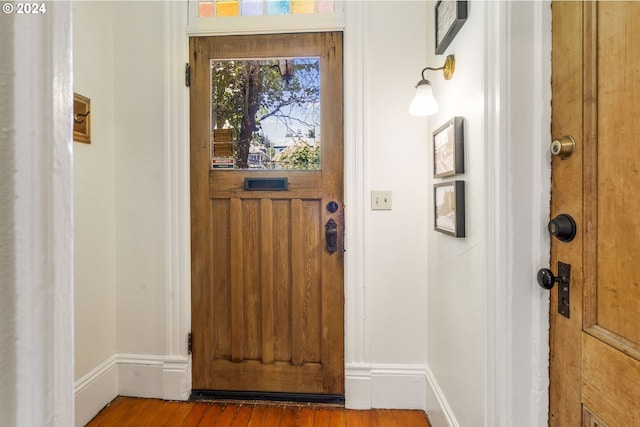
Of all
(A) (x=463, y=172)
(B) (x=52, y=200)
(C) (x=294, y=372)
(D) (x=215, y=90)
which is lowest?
(C) (x=294, y=372)

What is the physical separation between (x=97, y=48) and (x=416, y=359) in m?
2.53

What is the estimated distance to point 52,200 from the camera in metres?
0.36

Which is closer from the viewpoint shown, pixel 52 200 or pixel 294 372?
pixel 52 200

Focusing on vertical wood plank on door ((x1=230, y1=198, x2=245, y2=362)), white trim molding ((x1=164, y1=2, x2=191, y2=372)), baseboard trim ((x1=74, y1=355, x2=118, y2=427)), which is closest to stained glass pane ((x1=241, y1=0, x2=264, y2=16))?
white trim molding ((x1=164, y1=2, x2=191, y2=372))

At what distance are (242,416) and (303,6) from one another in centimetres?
230

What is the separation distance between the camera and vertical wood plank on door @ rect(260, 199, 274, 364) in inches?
69.6

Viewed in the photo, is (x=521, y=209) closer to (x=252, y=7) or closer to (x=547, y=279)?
(x=547, y=279)

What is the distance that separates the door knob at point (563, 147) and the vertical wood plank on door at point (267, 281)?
1.33 meters

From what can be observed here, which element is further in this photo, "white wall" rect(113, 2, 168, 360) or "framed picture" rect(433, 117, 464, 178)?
"white wall" rect(113, 2, 168, 360)

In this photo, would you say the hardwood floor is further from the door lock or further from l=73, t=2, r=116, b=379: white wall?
the door lock

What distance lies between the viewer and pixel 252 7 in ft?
5.76

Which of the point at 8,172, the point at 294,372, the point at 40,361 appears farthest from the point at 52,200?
the point at 294,372

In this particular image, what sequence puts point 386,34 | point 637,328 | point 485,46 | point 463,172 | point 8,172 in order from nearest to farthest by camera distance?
point 8,172 < point 637,328 < point 485,46 < point 463,172 < point 386,34

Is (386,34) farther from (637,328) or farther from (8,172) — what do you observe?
(8,172)
